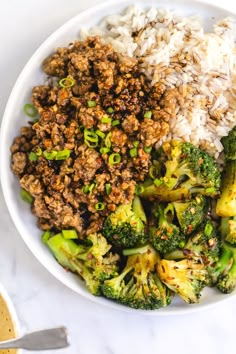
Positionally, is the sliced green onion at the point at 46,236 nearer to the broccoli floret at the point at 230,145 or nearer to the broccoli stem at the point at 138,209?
the broccoli stem at the point at 138,209

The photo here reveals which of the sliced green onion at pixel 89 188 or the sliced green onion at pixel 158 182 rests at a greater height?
the sliced green onion at pixel 158 182

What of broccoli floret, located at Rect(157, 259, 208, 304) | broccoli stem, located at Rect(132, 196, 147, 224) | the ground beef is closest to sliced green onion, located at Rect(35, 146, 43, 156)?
the ground beef

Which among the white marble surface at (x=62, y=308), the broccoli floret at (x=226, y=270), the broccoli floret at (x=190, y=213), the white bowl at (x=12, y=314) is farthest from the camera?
the white marble surface at (x=62, y=308)

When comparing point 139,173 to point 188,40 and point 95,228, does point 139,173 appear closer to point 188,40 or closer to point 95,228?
point 95,228

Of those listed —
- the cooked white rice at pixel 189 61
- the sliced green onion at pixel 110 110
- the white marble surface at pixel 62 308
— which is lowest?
the white marble surface at pixel 62 308

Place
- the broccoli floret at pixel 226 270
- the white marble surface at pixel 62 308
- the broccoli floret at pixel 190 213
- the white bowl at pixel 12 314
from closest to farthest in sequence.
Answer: the white bowl at pixel 12 314, the broccoli floret at pixel 190 213, the broccoli floret at pixel 226 270, the white marble surface at pixel 62 308

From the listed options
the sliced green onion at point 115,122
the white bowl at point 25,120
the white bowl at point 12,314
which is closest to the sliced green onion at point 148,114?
the sliced green onion at point 115,122
